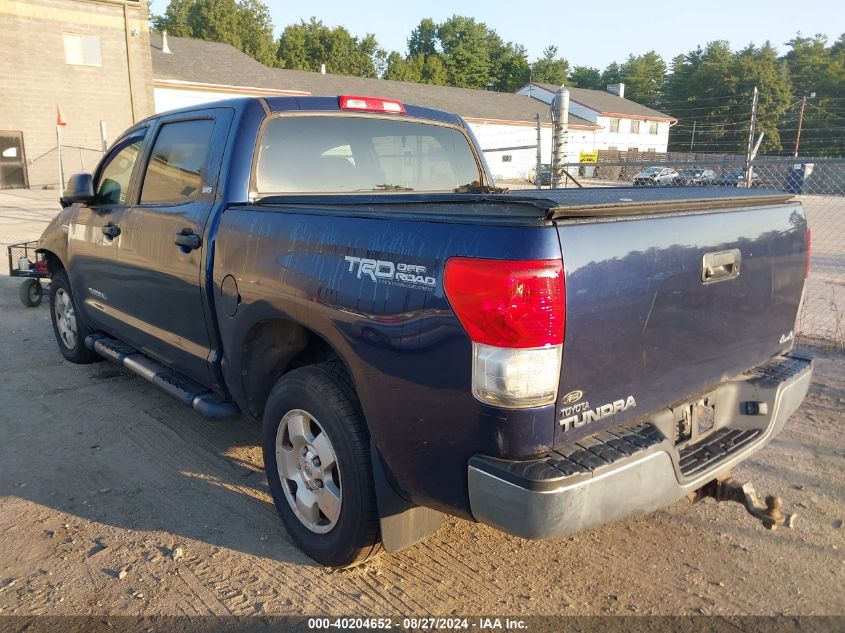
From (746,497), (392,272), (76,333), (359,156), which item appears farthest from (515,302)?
(76,333)

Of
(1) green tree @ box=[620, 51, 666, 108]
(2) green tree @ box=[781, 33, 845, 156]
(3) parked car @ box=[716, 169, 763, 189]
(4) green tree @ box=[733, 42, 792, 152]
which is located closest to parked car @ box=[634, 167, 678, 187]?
(3) parked car @ box=[716, 169, 763, 189]

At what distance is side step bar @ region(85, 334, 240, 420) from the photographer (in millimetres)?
3678

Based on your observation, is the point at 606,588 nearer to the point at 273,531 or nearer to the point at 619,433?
the point at 619,433

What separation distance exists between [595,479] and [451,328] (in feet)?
2.25

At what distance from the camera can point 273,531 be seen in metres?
3.29

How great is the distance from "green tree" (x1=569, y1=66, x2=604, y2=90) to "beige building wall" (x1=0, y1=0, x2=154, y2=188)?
238 ft

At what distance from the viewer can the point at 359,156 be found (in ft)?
13.4

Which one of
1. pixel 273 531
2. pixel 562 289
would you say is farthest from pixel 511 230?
pixel 273 531

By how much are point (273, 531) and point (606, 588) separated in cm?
161

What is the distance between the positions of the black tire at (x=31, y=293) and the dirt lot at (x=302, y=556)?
437 cm

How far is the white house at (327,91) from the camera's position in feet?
110

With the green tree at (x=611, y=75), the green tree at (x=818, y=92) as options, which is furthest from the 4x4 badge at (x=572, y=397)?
the green tree at (x=611, y=75)

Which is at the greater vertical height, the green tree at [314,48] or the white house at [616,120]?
the green tree at [314,48]

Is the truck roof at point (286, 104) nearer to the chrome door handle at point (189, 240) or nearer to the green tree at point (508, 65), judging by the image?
the chrome door handle at point (189, 240)
